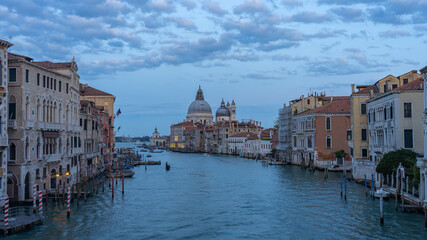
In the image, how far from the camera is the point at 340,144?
46375mm

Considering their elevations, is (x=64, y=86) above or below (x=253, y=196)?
above

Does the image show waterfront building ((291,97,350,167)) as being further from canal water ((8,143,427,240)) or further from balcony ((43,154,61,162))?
balcony ((43,154,61,162))

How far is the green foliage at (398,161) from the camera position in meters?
21.2

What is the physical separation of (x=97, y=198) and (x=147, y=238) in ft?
32.5

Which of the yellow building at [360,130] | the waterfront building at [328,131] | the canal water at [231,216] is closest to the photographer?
the canal water at [231,216]

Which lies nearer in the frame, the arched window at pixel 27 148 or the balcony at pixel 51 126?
Result: the arched window at pixel 27 148

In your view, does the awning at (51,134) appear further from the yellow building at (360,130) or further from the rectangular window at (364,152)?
the rectangular window at (364,152)

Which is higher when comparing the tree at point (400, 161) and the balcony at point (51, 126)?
the balcony at point (51, 126)

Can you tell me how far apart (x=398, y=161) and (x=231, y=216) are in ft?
27.5

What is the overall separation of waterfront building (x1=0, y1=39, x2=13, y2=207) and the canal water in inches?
97.9

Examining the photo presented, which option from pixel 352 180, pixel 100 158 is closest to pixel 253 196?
pixel 352 180

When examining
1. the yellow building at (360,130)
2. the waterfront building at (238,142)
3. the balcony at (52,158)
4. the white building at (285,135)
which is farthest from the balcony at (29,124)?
the waterfront building at (238,142)

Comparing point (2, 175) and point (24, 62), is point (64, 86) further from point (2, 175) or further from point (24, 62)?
point (2, 175)

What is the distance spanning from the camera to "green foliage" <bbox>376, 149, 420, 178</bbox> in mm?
21234
